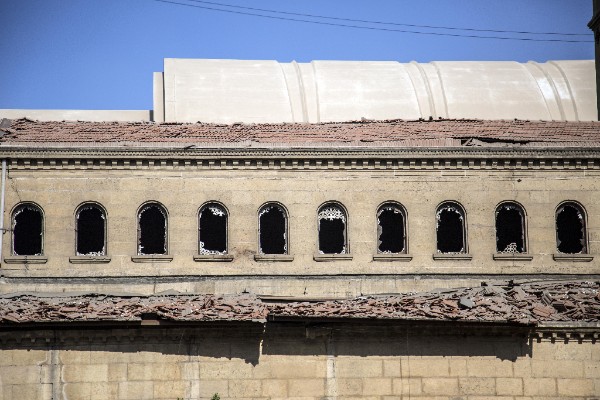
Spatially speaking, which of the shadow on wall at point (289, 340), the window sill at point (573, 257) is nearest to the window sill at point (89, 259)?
the shadow on wall at point (289, 340)

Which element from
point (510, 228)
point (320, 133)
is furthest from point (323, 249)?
point (510, 228)

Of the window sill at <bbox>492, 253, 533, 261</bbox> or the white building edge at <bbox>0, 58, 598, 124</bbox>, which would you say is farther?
the white building edge at <bbox>0, 58, 598, 124</bbox>

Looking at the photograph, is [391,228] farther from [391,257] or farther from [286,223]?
[286,223]

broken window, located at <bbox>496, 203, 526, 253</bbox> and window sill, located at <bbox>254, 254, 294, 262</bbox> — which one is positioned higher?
broken window, located at <bbox>496, 203, 526, 253</bbox>

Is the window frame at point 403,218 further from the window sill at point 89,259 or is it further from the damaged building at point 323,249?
the window sill at point 89,259

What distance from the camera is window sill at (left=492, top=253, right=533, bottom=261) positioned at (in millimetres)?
51969

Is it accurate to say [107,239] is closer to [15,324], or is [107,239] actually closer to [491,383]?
[15,324]

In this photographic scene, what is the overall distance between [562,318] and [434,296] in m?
4.66

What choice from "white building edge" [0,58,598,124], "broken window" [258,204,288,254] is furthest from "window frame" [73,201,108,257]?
"white building edge" [0,58,598,124]

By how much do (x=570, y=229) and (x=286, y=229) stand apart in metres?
10.2

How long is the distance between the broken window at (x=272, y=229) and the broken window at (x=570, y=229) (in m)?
9.75

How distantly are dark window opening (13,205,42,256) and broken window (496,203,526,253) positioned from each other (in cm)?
1612

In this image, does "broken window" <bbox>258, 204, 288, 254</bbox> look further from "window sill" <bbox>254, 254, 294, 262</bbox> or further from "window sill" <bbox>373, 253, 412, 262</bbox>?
"window sill" <bbox>373, 253, 412, 262</bbox>

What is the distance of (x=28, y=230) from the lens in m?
51.3
